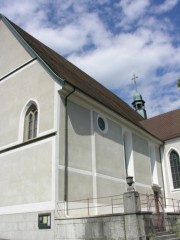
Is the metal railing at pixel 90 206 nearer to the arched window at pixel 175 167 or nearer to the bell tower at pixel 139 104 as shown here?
the arched window at pixel 175 167

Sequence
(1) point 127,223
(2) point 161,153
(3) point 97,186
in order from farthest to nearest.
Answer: (2) point 161,153 → (3) point 97,186 → (1) point 127,223

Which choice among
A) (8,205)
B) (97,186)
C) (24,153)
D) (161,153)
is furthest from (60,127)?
(161,153)

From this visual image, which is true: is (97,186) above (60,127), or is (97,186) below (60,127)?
below

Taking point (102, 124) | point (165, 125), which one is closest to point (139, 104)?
point (165, 125)

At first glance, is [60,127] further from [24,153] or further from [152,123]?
[152,123]

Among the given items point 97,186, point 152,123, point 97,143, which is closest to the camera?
point 97,186

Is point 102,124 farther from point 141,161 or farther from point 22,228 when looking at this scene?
point 22,228

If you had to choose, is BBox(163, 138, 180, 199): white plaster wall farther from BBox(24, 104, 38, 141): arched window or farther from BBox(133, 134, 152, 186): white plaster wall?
BBox(24, 104, 38, 141): arched window

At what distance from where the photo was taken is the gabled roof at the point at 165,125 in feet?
78.5

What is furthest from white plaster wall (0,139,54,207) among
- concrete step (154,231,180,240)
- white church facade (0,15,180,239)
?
concrete step (154,231,180,240)

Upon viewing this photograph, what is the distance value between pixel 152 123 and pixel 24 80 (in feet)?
52.6

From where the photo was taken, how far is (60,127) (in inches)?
511

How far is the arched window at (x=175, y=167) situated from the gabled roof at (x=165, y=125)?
1500mm

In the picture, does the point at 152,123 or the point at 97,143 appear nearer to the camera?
the point at 97,143
